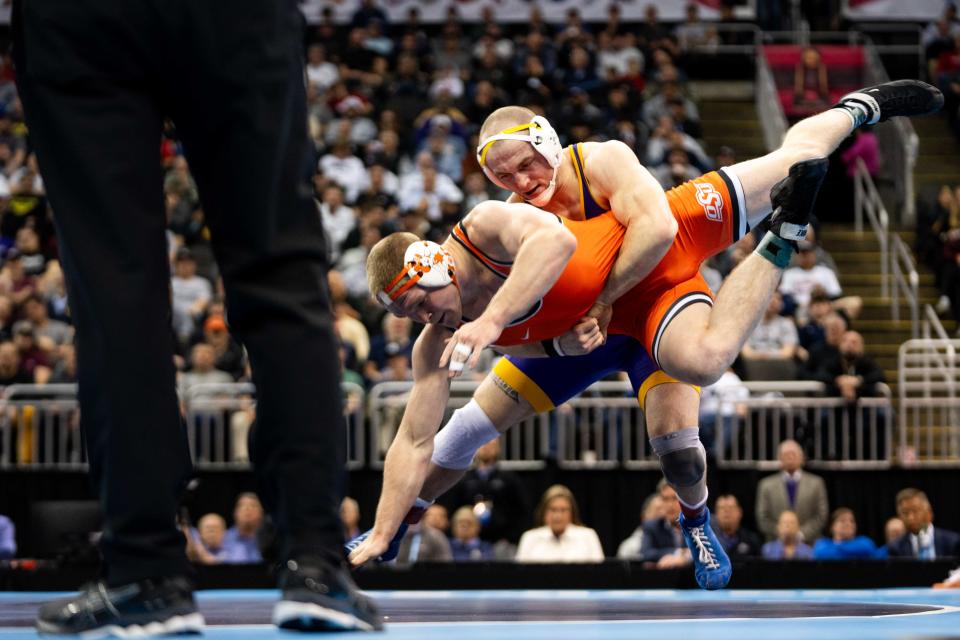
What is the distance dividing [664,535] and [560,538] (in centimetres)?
58

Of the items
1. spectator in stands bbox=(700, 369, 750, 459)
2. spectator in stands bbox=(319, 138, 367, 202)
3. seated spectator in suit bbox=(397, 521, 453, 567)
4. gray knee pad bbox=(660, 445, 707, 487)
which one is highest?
spectator in stands bbox=(319, 138, 367, 202)

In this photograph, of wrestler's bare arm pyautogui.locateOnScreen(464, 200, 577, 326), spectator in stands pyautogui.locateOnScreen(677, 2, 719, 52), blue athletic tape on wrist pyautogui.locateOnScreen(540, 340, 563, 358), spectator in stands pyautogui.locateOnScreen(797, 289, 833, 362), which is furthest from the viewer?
spectator in stands pyautogui.locateOnScreen(677, 2, 719, 52)

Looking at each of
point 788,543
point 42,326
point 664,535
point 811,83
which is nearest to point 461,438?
point 664,535

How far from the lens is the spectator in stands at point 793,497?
8.77 m

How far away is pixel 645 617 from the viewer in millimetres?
3752

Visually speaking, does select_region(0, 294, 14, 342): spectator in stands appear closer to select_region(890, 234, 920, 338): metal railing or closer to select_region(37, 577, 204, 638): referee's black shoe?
select_region(890, 234, 920, 338): metal railing

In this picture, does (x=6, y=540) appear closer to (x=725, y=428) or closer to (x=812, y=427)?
(x=725, y=428)

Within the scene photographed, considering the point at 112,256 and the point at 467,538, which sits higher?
the point at 112,256

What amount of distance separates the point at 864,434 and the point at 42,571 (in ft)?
16.8

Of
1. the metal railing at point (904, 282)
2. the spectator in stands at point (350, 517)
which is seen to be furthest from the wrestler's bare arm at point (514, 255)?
the metal railing at point (904, 282)

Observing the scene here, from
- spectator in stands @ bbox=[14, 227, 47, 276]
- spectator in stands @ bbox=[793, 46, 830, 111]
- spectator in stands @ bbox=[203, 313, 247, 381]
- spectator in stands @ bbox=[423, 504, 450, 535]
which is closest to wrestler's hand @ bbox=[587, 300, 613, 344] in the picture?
spectator in stands @ bbox=[423, 504, 450, 535]

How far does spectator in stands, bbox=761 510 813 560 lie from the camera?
27.7 feet

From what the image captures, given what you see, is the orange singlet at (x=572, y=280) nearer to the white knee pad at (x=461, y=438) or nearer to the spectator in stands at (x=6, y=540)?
the white knee pad at (x=461, y=438)

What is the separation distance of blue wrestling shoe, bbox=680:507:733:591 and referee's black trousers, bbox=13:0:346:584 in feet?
10.1
